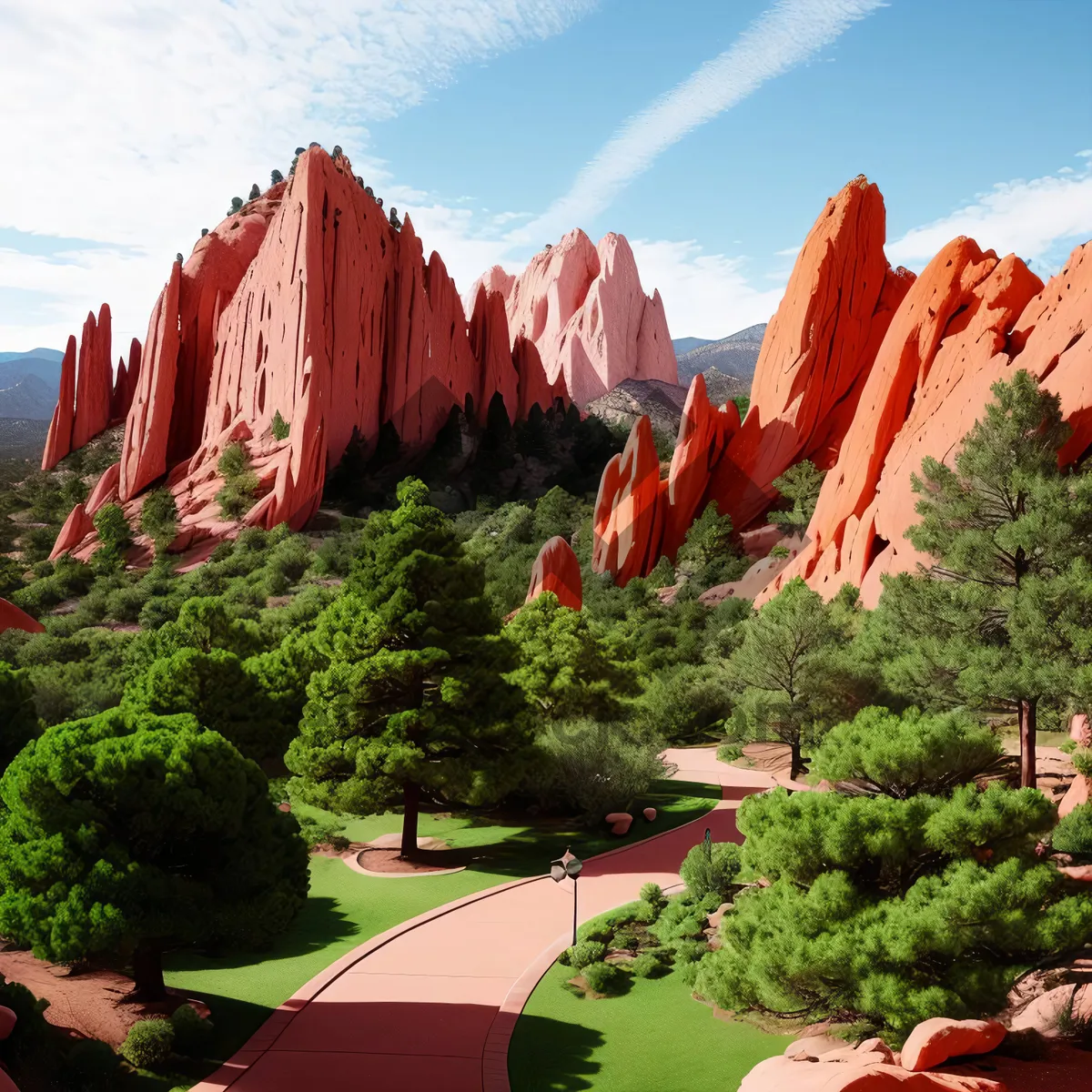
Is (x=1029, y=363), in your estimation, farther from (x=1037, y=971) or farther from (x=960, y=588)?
(x=1037, y=971)

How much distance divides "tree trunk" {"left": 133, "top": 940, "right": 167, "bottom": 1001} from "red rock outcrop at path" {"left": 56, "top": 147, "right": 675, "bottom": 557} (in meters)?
45.7

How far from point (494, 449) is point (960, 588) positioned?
56941mm

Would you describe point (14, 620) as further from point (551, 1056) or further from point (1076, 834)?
point (1076, 834)

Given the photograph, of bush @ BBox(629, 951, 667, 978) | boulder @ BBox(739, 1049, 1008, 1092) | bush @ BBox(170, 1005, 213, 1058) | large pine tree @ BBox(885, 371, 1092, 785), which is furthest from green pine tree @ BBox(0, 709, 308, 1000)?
large pine tree @ BBox(885, 371, 1092, 785)

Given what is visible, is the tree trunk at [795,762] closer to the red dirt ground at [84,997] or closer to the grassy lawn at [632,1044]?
the grassy lawn at [632,1044]

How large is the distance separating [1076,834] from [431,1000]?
35.1 ft

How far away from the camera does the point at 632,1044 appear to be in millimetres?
11648

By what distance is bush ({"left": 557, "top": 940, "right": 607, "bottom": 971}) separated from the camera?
45.1ft

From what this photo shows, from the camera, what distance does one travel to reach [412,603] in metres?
19.2

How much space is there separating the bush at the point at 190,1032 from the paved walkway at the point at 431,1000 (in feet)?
1.58

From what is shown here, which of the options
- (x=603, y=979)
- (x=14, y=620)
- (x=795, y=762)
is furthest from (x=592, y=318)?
(x=603, y=979)

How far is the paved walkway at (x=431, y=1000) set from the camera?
11039 mm

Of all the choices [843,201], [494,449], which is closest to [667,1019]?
[843,201]

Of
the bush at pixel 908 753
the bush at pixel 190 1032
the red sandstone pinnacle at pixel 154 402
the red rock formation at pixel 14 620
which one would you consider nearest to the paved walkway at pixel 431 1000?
the bush at pixel 190 1032
